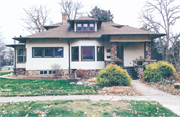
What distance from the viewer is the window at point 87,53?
14.6 metres

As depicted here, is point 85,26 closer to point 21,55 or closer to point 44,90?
point 21,55

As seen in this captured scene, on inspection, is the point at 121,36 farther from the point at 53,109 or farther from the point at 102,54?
the point at 53,109

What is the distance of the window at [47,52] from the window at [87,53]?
2240 millimetres

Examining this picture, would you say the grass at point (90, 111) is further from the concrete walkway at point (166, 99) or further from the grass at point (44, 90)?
the grass at point (44, 90)

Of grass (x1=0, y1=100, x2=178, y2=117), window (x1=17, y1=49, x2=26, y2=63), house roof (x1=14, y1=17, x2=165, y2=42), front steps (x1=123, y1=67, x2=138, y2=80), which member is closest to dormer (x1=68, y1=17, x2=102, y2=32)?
house roof (x1=14, y1=17, x2=165, y2=42)

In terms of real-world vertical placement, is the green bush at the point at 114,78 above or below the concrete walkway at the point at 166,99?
above

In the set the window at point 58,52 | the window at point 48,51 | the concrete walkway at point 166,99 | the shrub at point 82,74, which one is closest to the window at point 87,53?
the shrub at point 82,74

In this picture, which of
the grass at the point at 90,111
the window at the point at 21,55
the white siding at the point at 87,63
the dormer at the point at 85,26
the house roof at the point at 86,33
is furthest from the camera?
the window at the point at 21,55

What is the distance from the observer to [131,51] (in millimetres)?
15633

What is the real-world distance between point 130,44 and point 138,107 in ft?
37.4

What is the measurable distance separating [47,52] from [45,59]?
73 centimetres

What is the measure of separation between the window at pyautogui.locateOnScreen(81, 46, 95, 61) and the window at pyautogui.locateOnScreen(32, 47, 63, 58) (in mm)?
2240

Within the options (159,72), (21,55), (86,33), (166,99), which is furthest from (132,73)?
(21,55)

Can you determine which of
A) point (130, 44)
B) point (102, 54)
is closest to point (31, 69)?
point (102, 54)
